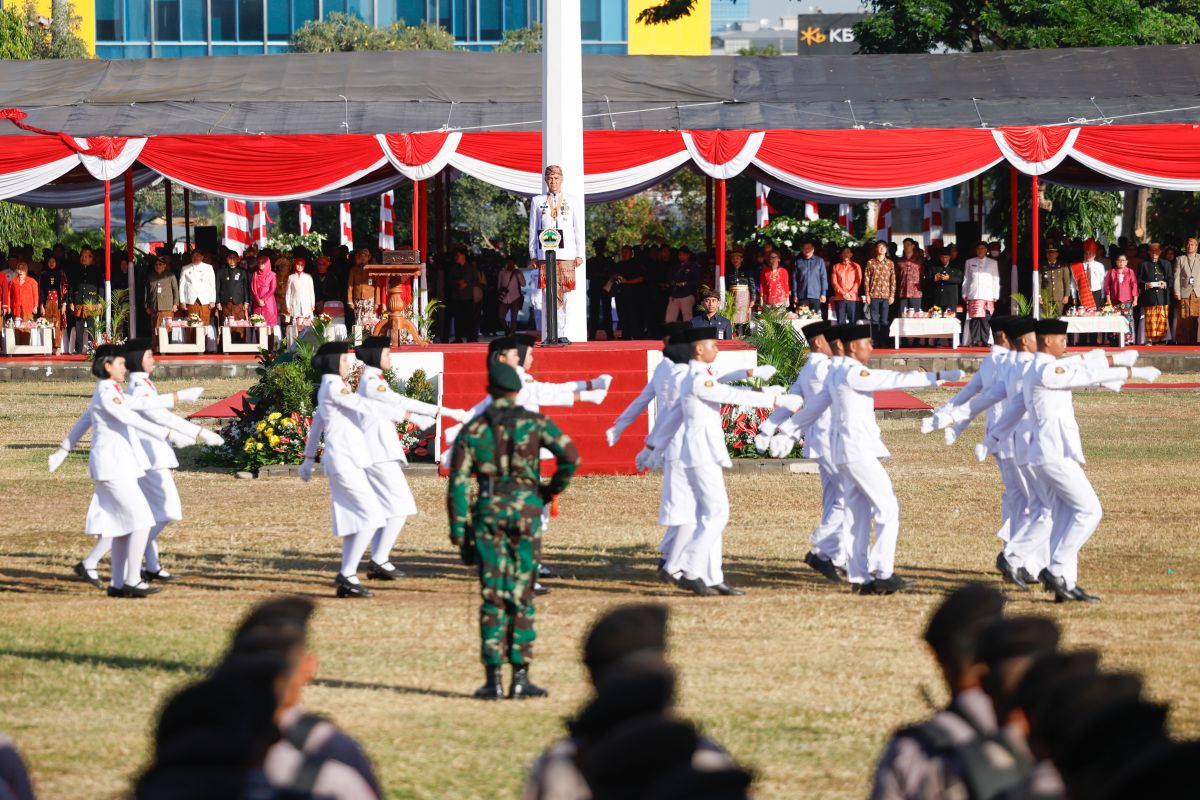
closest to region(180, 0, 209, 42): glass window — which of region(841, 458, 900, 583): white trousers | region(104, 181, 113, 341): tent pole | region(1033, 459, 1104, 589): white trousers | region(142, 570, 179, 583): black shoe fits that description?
region(104, 181, 113, 341): tent pole

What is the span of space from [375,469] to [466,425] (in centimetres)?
335

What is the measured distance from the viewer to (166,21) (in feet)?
224

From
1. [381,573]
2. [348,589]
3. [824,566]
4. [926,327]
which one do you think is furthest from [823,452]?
[926,327]

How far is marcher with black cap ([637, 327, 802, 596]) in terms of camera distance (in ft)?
38.7

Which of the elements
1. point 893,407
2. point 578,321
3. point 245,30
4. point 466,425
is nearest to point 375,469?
point 466,425

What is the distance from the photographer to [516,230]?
49.6 m

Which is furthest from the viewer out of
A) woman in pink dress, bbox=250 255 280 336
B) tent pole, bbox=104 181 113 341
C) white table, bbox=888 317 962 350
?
woman in pink dress, bbox=250 255 280 336

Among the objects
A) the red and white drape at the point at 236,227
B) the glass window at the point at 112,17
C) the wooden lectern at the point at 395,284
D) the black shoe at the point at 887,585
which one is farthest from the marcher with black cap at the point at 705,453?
the glass window at the point at 112,17

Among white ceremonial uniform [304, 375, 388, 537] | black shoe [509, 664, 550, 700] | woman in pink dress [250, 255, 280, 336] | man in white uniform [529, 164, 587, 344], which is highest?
man in white uniform [529, 164, 587, 344]

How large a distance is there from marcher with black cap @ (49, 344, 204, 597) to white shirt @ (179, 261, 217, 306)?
16.7 metres

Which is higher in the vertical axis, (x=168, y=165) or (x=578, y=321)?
(x=168, y=165)

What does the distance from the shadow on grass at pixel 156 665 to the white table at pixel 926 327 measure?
781 inches

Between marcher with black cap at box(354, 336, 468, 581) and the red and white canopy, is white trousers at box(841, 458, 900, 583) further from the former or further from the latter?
the red and white canopy

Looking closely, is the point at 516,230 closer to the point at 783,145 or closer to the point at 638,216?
the point at 638,216
